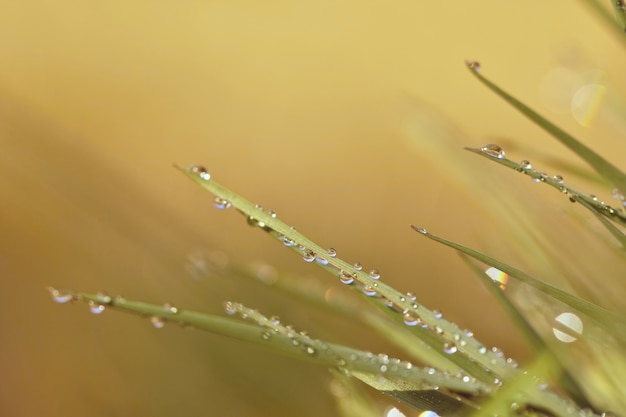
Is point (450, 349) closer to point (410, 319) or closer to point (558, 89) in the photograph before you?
point (410, 319)

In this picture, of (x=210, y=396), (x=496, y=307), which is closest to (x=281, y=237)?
(x=210, y=396)

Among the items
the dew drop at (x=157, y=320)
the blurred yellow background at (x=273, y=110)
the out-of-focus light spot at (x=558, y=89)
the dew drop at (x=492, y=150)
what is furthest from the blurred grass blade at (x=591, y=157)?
the blurred yellow background at (x=273, y=110)

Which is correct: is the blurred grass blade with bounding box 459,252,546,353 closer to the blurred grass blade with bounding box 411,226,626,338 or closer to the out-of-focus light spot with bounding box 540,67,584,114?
the blurred grass blade with bounding box 411,226,626,338

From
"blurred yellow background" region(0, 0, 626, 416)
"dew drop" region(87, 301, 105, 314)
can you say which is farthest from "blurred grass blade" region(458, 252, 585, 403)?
"blurred yellow background" region(0, 0, 626, 416)

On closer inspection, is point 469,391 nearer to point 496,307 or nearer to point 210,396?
point 210,396

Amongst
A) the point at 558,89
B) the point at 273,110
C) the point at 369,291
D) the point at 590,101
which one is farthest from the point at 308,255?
the point at 273,110

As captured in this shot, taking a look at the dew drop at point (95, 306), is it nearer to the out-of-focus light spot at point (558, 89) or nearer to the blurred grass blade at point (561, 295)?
the blurred grass blade at point (561, 295)
